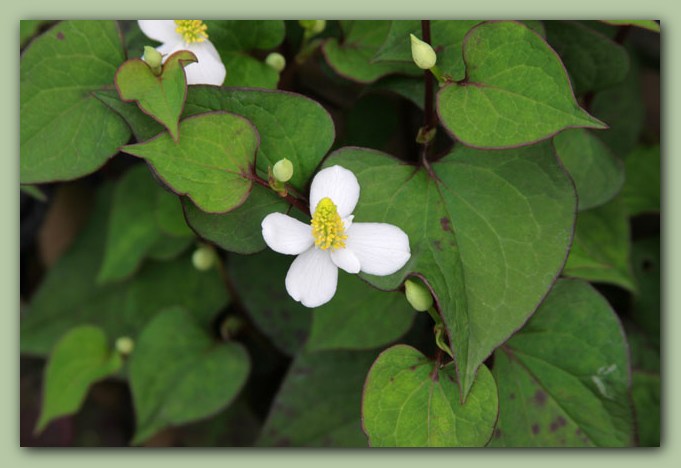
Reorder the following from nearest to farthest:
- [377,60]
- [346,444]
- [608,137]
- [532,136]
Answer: [532,136] → [377,60] → [346,444] → [608,137]

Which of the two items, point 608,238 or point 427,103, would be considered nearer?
point 427,103

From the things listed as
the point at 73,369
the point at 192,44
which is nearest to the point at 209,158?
the point at 192,44

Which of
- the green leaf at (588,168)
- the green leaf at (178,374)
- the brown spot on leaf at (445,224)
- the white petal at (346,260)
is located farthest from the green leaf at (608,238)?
the green leaf at (178,374)

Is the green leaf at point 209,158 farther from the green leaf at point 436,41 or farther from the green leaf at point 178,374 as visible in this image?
the green leaf at point 178,374

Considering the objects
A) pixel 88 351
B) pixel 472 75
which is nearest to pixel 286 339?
pixel 88 351

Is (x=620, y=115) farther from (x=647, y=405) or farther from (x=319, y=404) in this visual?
(x=319, y=404)

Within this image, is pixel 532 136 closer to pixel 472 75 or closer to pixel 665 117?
pixel 472 75
